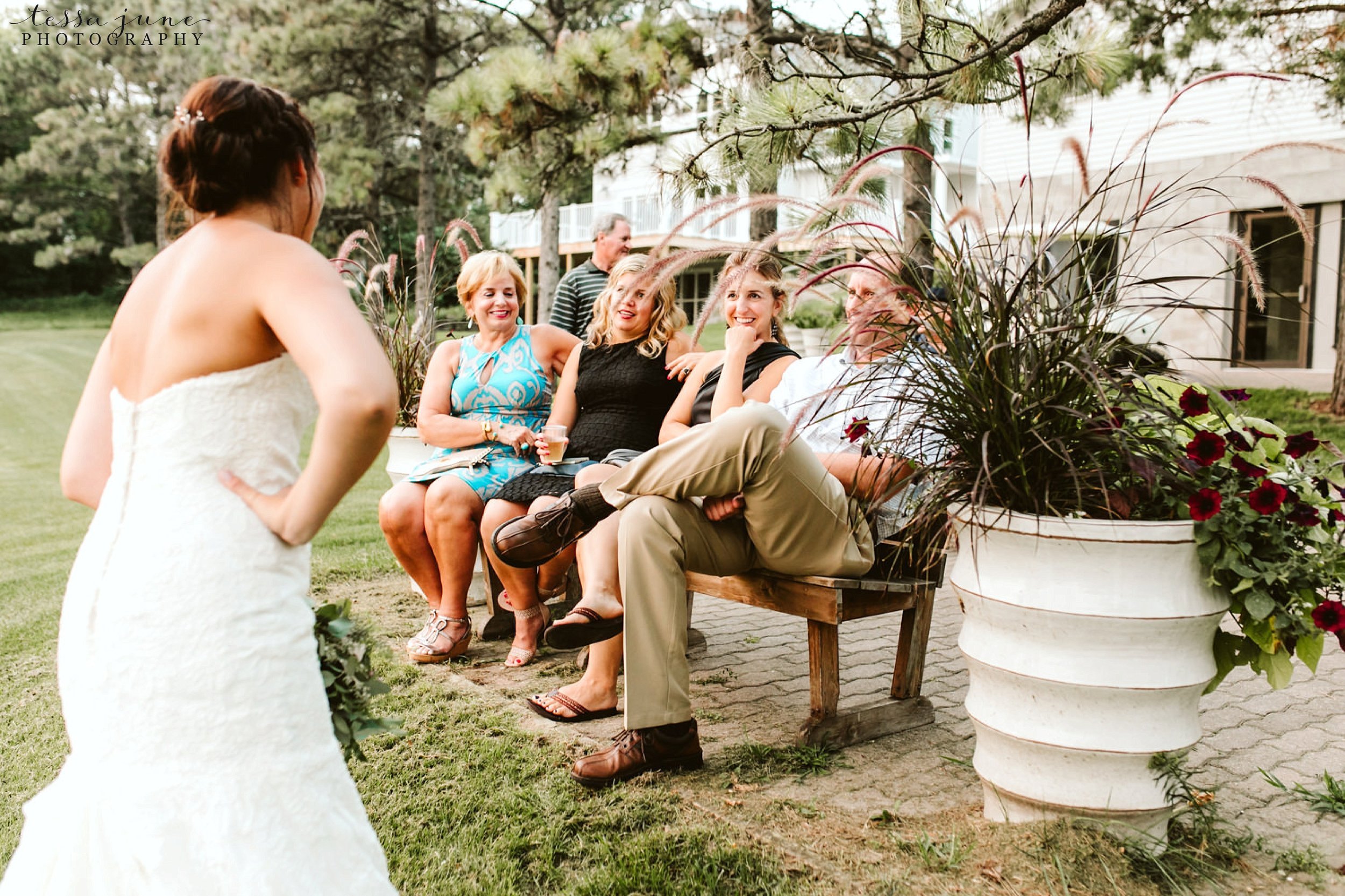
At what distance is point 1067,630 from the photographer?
7.43 ft

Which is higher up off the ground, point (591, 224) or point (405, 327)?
point (591, 224)

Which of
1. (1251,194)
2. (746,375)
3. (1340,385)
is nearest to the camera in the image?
(746,375)

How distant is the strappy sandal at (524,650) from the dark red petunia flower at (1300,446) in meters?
2.62

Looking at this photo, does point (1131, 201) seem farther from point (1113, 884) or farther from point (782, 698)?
point (1113, 884)

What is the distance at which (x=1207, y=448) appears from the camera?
2273 mm

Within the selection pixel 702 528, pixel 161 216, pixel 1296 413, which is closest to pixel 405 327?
pixel 702 528

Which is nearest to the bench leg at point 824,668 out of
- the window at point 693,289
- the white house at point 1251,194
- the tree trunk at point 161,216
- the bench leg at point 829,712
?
the bench leg at point 829,712

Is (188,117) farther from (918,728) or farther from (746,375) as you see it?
(918,728)

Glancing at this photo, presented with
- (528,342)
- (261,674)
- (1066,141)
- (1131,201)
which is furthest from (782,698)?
(1131,201)

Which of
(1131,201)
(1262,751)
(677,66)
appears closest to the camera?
(1262,751)

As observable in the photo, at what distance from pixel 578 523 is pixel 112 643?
2.02m

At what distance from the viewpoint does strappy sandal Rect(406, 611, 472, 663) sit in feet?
13.3

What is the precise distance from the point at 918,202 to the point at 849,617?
3.66 m

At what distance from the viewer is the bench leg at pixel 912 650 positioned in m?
3.41
